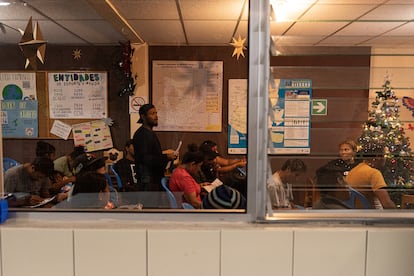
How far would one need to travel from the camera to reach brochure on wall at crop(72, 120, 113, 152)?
315 cm

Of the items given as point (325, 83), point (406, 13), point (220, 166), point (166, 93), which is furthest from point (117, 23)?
point (406, 13)

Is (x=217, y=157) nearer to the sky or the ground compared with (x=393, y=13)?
nearer to the ground

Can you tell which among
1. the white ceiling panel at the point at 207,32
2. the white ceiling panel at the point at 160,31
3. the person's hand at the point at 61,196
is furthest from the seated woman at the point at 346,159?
the white ceiling panel at the point at 160,31

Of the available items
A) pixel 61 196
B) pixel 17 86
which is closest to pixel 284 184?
pixel 61 196

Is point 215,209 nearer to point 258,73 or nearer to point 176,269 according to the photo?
point 176,269

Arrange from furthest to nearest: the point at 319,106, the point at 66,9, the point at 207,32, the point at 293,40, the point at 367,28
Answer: the point at 207,32 < the point at 66,9 < the point at 367,28 < the point at 319,106 < the point at 293,40

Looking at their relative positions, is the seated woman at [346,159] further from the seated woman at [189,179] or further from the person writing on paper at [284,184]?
the seated woman at [189,179]

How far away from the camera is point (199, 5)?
9.04 ft

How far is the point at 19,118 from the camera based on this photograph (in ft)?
6.59

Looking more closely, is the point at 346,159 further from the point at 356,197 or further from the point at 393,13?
the point at 393,13

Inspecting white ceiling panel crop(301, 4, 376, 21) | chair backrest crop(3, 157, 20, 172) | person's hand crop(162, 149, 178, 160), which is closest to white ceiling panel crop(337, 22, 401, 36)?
white ceiling panel crop(301, 4, 376, 21)

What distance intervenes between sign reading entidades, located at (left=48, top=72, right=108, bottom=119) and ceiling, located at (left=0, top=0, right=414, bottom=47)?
0.37m

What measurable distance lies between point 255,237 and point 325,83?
717 mm

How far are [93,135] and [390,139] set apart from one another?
256 cm
